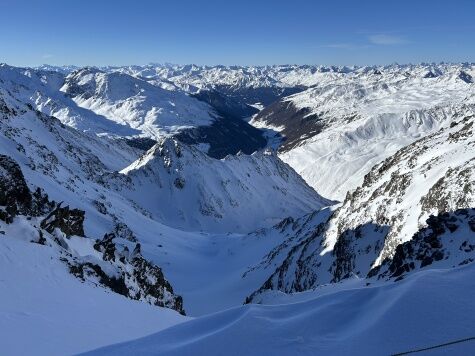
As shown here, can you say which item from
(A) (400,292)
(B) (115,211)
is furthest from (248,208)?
(A) (400,292)

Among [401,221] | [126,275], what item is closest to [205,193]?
[401,221]

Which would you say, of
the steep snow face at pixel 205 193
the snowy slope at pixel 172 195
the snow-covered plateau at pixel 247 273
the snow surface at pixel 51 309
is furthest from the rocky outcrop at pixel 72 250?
the steep snow face at pixel 205 193

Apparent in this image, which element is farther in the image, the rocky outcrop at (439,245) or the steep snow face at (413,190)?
the steep snow face at (413,190)

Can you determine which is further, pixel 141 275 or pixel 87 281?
pixel 141 275

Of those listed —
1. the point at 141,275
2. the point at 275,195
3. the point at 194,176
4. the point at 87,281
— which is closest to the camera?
the point at 87,281

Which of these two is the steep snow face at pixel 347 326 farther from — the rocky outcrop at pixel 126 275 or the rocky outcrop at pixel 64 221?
the rocky outcrop at pixel 64 221

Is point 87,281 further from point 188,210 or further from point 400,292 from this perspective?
point 188,210
